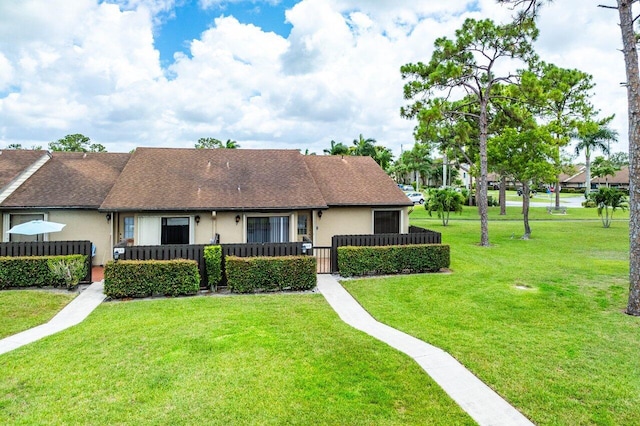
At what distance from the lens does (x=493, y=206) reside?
46344mm

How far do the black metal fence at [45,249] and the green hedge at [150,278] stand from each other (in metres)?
2.06

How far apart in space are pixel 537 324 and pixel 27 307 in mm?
12541

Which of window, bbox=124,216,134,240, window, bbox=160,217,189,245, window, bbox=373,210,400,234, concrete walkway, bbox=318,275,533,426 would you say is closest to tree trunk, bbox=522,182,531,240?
window, bbox=373,210,400,234

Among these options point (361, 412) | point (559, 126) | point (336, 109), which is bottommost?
point (361, 412)

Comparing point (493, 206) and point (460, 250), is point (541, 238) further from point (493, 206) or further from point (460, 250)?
point (493, 206)

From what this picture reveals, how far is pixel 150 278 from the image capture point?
10977 millimetres

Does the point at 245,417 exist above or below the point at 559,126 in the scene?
below

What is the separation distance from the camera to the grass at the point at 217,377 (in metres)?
4.96

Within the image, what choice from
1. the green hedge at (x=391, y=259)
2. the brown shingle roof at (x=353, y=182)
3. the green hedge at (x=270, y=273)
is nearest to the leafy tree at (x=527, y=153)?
the brown shingle roof at (x=353, y=182)

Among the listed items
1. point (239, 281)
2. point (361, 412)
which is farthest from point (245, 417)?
point (239, 281)

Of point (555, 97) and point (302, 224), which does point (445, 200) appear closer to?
point (555, 97)

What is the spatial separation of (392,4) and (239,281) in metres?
12.6

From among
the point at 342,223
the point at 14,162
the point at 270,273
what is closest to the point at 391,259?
the point at 342,223

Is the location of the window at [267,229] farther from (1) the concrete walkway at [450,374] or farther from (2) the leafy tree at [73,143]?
(2) the leafy tree at [73,143]
